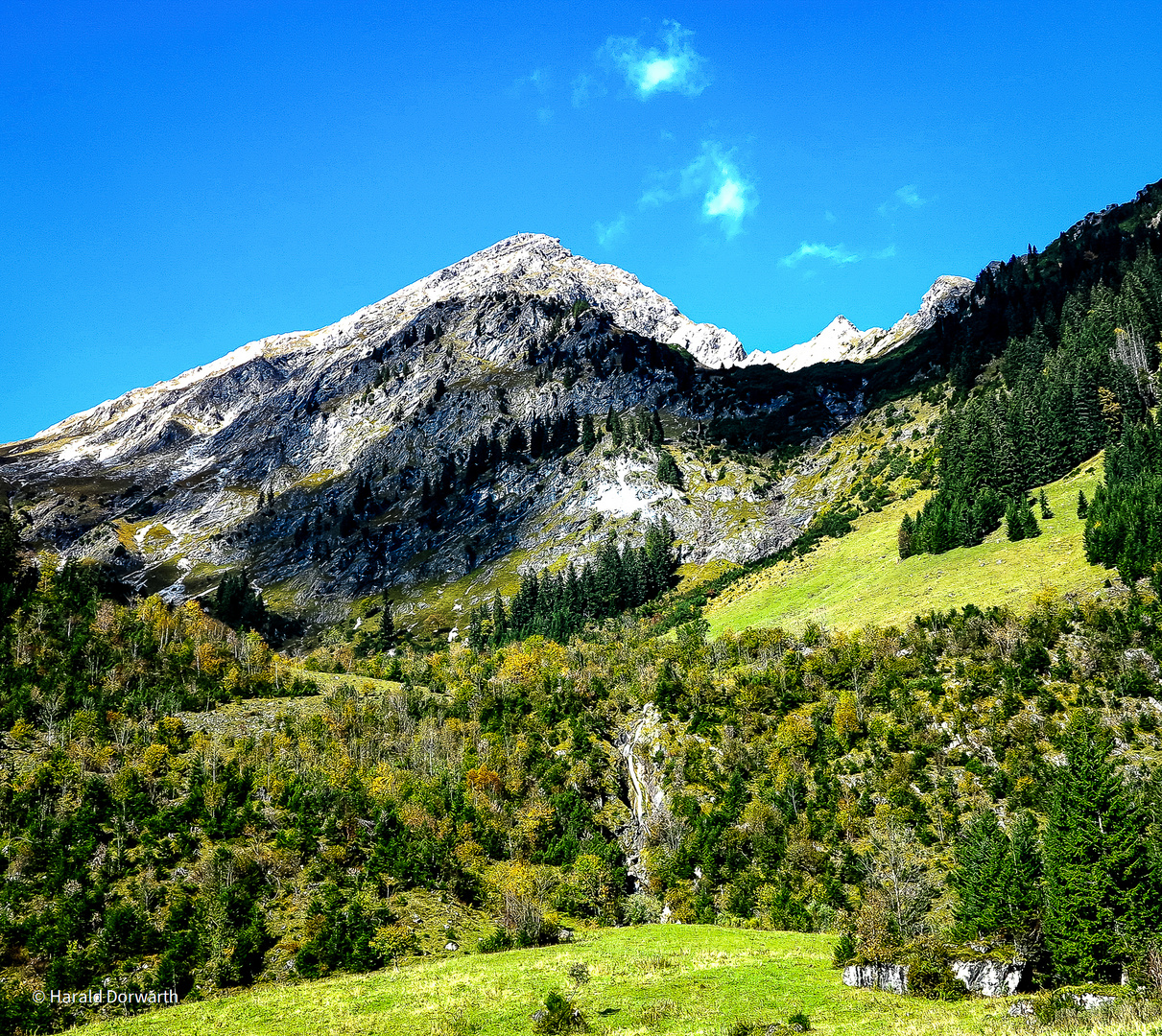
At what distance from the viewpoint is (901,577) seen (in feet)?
487

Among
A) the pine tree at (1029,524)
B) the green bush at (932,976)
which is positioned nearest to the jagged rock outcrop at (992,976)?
the green bush at (932,976)

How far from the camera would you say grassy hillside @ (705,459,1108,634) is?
4779 inches

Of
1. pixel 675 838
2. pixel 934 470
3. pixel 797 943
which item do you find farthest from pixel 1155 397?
pixel 797 943

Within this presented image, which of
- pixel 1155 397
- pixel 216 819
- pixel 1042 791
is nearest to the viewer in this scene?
pixel 1042 791

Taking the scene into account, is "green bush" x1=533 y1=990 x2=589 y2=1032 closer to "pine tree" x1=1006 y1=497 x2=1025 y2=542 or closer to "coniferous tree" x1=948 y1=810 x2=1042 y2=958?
"coniferous tree" x1=948 y1=810 x2=1042 y2=958

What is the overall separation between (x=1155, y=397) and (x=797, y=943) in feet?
526

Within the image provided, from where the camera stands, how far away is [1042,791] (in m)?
85.2

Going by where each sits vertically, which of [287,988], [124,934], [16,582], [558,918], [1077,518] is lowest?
[558,918]

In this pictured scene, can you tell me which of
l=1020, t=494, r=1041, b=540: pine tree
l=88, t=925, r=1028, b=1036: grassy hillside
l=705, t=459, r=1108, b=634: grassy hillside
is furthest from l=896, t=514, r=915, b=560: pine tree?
l=88, t=925, r=1028, b=1036: grassy hillside

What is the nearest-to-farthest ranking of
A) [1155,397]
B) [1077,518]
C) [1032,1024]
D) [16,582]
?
[1032,1024], [1077,518], [16,582], [1155,397]

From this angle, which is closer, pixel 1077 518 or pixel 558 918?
pixel 558 918

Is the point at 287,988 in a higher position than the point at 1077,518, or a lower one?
lower

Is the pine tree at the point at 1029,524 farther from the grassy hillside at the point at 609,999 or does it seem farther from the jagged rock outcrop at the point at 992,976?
the jagged rock outcrop at the point at 992,976

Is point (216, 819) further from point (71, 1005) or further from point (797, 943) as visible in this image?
→ point (797, 943)
